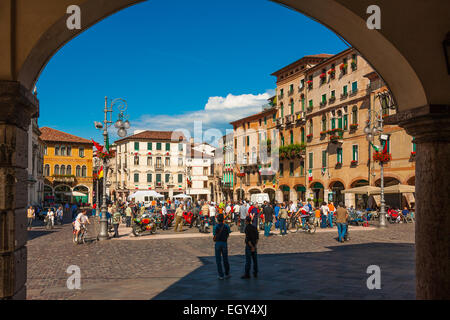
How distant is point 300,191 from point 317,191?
10.7 ft

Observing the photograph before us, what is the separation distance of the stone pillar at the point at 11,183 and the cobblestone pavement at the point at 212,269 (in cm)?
413

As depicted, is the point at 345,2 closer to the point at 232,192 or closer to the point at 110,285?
the point at 110,285

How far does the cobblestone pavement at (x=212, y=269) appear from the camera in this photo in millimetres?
8547

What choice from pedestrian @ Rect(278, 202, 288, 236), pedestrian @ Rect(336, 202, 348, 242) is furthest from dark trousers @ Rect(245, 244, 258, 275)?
pedestrian @ Rect(278, 202, 288, 236)

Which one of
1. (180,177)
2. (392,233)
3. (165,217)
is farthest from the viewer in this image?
(180,177)

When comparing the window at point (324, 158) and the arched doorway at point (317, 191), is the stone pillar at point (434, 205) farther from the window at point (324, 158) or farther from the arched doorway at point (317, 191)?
the arched doorway at point (317, 191)

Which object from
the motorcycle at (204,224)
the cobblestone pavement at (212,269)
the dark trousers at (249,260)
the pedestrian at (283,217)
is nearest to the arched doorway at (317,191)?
the pedestrian at (283,217)

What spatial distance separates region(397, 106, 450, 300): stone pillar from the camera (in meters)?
4.83

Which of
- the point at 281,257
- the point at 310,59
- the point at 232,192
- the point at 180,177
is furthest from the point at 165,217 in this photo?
the point at 180,177

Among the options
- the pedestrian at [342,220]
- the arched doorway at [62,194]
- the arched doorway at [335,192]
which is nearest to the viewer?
the pedestrian at [342,220]

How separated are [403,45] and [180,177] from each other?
73.4 meters

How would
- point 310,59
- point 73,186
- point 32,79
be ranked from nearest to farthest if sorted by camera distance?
point 32,79 < point 310,59 < point 73,186

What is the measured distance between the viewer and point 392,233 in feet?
68.7
